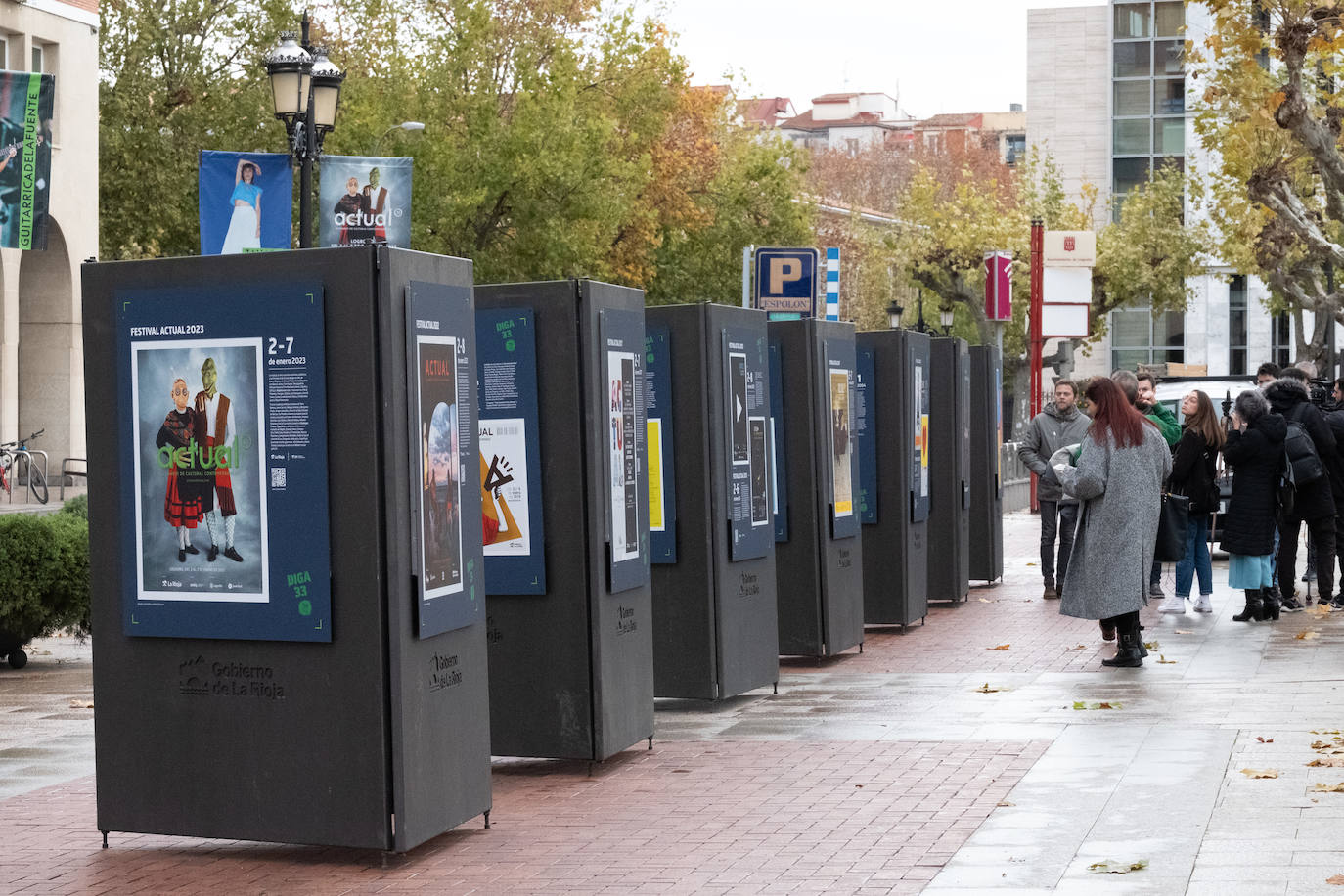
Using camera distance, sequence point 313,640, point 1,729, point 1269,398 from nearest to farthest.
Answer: point 313,640 < point 1,729 < point 1269,398

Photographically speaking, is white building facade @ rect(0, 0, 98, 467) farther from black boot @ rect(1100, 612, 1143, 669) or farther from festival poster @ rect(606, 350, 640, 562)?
festival poster @ rect(606, 350, 640, 562)

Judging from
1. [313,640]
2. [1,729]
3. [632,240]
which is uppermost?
[632,240]

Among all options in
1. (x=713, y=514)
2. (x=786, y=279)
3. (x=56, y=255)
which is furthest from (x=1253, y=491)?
(x=56, y=255)

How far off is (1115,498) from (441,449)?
19.3ft

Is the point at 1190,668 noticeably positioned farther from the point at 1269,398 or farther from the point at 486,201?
the point at 486,201

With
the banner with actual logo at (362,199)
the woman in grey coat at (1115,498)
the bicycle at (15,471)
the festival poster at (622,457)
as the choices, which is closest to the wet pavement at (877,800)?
the woman in grey coat at (1115,498)

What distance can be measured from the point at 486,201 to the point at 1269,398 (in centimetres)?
2859

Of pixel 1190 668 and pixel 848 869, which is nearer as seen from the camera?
pixel 848 869

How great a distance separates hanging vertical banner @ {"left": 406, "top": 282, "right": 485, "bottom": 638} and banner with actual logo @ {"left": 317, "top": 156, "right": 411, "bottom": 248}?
14737 mm

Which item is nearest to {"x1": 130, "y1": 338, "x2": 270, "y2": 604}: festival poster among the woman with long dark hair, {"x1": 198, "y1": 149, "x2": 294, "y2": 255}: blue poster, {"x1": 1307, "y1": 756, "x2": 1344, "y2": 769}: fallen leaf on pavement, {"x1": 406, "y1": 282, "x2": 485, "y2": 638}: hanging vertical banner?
{"x1": 406, "y1": 282, "x2": 485, "y2": 638}: hanging vertical banner

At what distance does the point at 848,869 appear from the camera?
6.96 metres

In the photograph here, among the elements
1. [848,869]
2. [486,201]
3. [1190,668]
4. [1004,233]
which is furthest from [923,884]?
[1004,233]

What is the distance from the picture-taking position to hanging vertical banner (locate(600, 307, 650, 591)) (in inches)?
359

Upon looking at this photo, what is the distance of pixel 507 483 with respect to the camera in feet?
29.7
